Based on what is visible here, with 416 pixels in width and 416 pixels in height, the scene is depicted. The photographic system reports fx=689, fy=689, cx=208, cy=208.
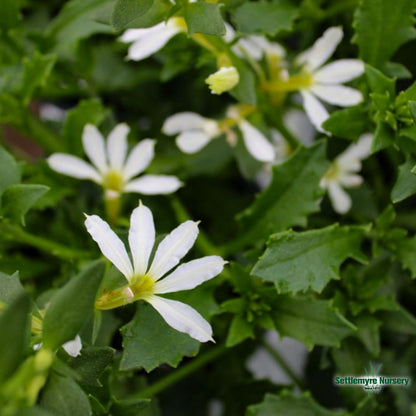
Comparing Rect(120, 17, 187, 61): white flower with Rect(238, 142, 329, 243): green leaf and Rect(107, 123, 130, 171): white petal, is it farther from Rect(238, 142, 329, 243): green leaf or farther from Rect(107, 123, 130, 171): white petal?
Rect(238, 142, 329, 243): green leaf

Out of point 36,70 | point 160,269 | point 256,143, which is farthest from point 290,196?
point 36,70

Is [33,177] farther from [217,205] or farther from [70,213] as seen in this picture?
[217,205]

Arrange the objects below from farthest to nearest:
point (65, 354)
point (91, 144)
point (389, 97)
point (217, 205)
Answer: point (217, 205)
point (91, 144)
point (389, 97)
point (65, 354)

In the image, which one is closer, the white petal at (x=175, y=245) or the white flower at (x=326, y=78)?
the white petal at (x=175, y=245)

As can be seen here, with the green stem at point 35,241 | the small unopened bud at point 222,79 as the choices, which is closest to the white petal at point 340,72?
the small unopened bud at point 222,79

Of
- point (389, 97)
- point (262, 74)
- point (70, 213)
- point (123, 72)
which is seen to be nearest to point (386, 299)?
point (389, 97)

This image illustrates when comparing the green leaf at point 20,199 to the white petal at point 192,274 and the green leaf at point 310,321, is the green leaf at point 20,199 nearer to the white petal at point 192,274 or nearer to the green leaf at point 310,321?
the white petal at point 192,274

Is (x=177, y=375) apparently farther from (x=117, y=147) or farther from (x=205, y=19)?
(x=205, y=19)
